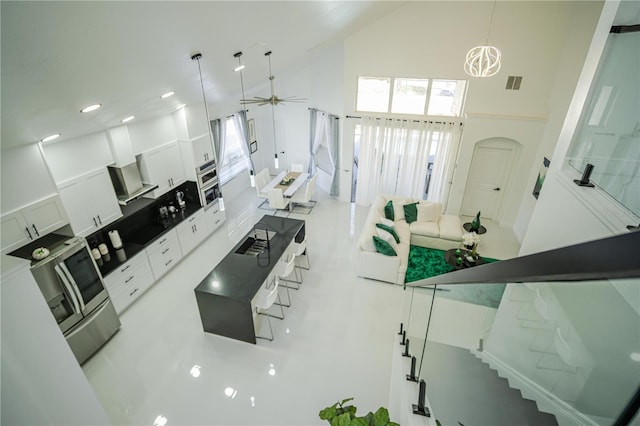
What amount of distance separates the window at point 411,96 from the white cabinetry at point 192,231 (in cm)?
427

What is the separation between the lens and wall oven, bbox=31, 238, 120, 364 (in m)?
3.51

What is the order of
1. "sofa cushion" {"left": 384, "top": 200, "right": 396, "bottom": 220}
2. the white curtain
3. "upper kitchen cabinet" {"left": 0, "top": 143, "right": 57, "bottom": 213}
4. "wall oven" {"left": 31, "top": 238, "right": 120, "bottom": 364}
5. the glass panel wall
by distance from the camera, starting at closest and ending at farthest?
the glass panel wall → "upper kitchen cabinet" {"left": 0, "top": 143, "right": 57, "bottom": 213} → "wall oven" {"left": 31, "top": 238, "right": 120, "bottom": 364} → "sofa cushion" {"left": 384, "top": 200, "right": 396, "bottom": 220} → the white curtain

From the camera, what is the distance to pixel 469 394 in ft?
6.89

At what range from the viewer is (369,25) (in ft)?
20.9

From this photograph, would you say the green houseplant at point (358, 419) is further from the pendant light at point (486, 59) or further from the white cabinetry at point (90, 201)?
the pendant light at point (486, 59)

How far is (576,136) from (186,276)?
230 inches

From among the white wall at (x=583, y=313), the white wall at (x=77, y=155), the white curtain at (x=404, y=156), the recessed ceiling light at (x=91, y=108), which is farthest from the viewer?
the white curtain at (x=404, y=156)

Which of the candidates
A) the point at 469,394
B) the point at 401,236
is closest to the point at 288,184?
the point at 401,236

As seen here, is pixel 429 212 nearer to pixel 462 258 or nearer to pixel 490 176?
pixel 462 258

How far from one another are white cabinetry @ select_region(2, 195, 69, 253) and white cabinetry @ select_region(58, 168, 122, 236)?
0.75ft

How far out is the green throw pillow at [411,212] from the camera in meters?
6.56

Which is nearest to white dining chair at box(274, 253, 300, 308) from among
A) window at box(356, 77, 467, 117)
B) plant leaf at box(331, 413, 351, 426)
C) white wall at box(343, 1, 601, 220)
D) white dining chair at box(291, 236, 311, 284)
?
white dining chair at box(291, 236, 311, 284)

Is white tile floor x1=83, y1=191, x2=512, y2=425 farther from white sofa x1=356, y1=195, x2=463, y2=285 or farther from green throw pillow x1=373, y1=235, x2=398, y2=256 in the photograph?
green throw pillow x1=373, y1=235, x2=398, y2=256

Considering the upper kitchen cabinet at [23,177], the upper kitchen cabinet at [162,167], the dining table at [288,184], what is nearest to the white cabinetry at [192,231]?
the upper kitchen cabinet at [162,167]
